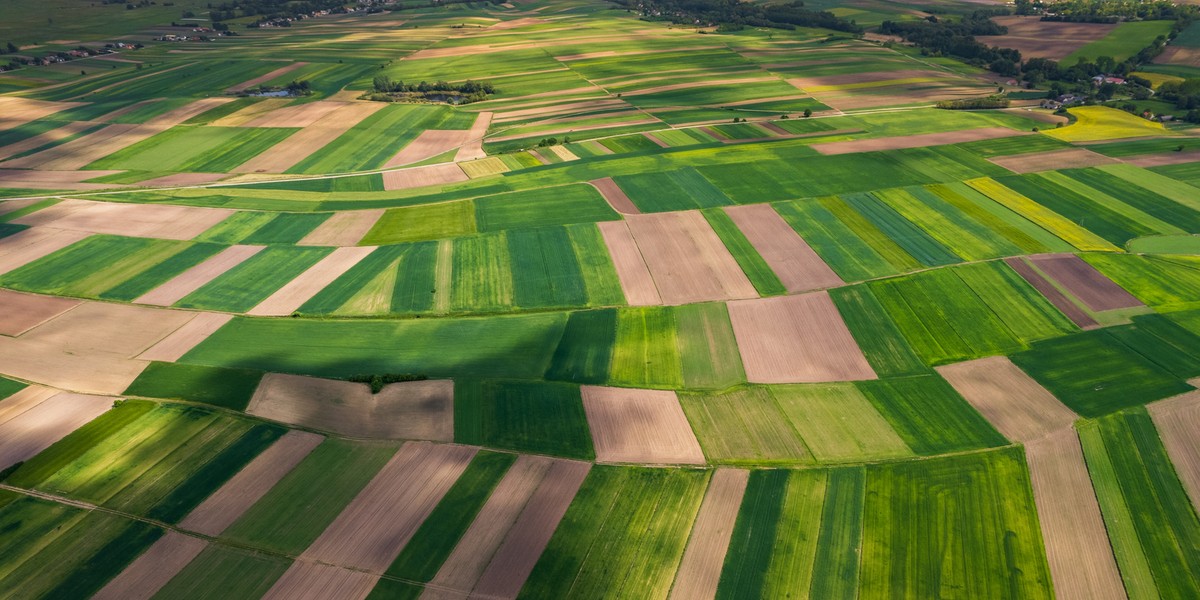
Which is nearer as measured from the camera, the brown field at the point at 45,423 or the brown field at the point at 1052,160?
the brown field at the point at 45,423

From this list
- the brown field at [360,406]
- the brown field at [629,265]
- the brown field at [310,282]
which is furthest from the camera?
the brown field at [629,265]

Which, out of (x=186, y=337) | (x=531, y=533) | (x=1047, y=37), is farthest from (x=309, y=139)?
(x=1047, y=37)

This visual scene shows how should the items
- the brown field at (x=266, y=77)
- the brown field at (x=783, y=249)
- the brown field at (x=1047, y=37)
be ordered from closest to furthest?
1. the brown field at (x=783, y=249)
2. the brown field at (x=266, y=77)
3. the brown field at (x=1047, y=37)

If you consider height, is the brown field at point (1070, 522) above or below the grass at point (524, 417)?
below

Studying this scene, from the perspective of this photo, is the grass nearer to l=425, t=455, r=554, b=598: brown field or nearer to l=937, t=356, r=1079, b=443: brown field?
l=425, t=455, r=554, b=598: brown field

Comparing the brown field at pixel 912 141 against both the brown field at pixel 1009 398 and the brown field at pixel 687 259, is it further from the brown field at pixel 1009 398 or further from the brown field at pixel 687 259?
the brown field at pixel 1009 398

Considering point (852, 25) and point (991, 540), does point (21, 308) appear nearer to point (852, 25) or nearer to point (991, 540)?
point (991, 540)

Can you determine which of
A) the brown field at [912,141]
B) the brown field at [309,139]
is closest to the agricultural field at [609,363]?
the brown field at [912,141]
